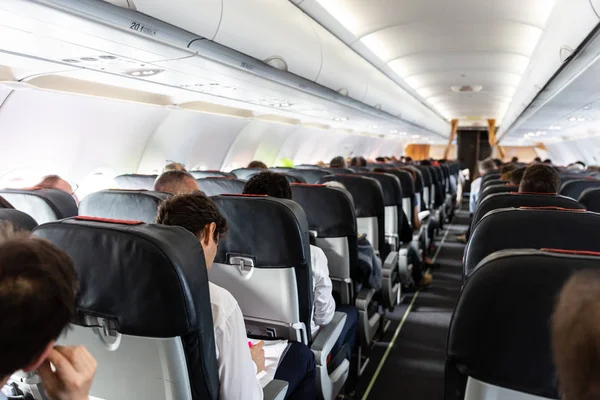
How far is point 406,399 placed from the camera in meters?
3.83

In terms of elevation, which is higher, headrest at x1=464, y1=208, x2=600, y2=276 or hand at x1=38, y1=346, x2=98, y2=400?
headrest at x1=464, y1=208, x2=600, y2=276

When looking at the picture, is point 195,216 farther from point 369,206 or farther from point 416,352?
point 416,352

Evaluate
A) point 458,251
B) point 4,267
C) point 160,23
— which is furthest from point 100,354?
point 458,251

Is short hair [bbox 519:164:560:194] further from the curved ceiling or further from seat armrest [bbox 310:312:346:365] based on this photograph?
the curved ceiling

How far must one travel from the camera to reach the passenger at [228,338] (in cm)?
180

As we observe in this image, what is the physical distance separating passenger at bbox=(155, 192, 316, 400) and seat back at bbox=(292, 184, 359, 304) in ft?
3.57

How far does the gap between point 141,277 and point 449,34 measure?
5.96 m

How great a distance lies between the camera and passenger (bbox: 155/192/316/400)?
180cm

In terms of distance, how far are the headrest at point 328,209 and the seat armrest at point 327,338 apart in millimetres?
664

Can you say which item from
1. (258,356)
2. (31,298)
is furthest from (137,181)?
(31,298)

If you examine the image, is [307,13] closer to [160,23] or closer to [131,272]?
[160,23]

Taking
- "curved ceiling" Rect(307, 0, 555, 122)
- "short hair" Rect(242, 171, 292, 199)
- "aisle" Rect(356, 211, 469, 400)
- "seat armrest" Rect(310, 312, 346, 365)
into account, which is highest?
"curved ceiling" Rect(307, 0, 555, 122)

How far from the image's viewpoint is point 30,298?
2.86ft

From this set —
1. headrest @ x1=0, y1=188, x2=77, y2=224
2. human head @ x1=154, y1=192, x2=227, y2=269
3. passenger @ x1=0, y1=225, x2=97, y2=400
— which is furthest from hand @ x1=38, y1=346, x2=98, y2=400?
headrest @ x1=0, y1=188, x2=77, y2=224
